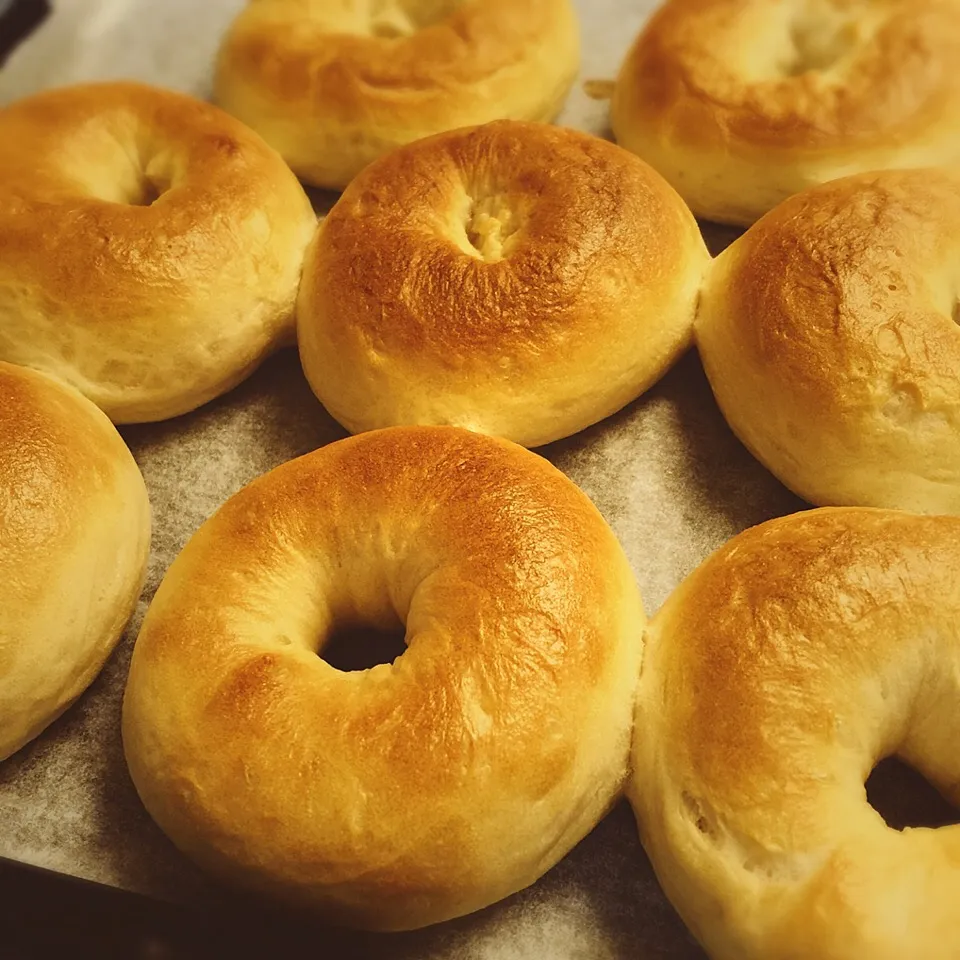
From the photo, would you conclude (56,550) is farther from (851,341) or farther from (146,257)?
(851,341)

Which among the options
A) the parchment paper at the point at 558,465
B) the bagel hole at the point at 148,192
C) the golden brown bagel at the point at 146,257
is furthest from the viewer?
the bagel hole at the point at 148,192

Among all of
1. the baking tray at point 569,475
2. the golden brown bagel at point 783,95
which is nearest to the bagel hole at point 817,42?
the golden brown bagel at point 783,95

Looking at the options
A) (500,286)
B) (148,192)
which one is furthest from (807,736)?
(148,192)

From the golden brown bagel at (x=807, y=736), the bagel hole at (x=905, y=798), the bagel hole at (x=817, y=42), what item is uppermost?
the bagel hole at (x=817, y=42)

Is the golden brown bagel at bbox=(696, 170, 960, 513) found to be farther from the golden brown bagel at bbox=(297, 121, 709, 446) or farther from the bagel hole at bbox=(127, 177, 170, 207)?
the bagel hole at bbox=(127, 177, 170, 207)

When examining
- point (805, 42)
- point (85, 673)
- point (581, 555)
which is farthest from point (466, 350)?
point (805, 42)

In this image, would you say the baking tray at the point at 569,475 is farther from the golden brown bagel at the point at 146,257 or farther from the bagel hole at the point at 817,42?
the bagel hole at the point at 817,42
